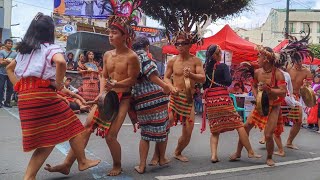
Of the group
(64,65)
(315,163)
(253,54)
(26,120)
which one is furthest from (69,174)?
(253,54)

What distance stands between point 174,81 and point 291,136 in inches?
115

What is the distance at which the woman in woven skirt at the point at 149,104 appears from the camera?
16.3 ft

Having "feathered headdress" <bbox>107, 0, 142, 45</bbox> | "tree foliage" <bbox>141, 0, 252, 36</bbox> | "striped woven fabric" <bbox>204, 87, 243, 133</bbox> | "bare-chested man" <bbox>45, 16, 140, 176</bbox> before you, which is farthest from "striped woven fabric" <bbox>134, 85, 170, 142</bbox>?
"tree foliage" <bbox>141, 0, 252, 36</bbox>

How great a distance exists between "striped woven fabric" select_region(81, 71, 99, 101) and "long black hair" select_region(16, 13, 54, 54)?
6858 mm

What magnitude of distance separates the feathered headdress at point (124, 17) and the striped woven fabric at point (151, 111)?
63 centimetres

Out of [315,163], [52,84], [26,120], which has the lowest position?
[315,163]

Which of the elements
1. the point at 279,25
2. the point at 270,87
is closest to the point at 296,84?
the point at 270,87

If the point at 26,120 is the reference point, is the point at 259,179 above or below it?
below

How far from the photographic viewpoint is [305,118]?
1217cm

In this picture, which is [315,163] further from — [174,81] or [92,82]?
[92,82]

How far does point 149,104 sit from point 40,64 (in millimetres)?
1475

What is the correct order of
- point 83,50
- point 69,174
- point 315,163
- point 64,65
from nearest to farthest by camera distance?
point 64,65 → point 69,174 → point 315,163 → point 83,50

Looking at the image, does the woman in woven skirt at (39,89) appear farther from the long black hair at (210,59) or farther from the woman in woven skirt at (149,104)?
the long black hair at (210,59)

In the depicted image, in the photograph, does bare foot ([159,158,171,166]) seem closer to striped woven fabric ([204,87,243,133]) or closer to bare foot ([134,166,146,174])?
bare foot ([134,166,146,174])
